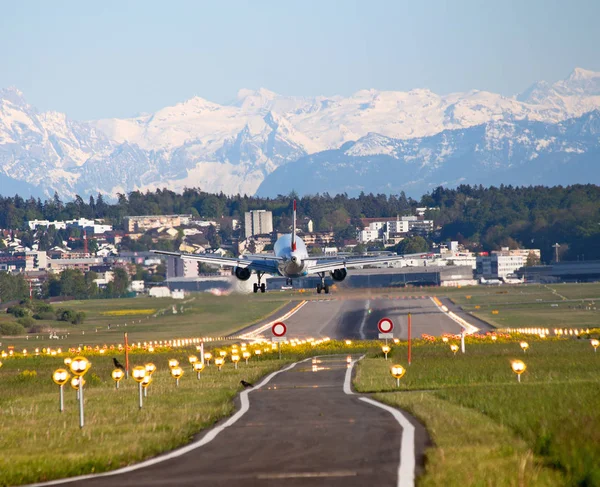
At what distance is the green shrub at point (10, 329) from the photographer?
130875mm

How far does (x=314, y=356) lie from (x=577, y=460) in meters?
58.3

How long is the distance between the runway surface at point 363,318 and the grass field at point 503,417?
178ft

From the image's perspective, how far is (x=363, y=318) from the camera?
13475 centimetres

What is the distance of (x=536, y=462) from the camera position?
2103cm

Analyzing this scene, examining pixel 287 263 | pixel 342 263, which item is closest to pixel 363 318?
pixel 342 263

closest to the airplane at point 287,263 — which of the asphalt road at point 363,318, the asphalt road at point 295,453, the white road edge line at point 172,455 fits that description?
the asphalt road at point 363,318

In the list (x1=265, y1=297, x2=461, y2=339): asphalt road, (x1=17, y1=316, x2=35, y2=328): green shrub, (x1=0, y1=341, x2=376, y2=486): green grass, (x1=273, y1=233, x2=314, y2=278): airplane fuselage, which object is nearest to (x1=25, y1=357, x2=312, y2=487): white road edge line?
(x1=0, y1=341, x2=376, y2=486): green grass

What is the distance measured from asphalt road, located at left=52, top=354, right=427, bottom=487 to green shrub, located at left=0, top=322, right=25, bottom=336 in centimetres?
10076

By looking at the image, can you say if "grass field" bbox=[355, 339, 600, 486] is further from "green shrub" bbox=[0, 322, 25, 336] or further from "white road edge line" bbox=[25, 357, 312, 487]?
A: "green shrub" bbox=[0, 322, 25, 336]

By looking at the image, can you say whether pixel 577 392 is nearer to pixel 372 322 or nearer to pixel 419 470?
pixel 419 470

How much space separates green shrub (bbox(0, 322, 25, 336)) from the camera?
131 metres

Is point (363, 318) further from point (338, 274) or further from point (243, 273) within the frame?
point (243, 273)

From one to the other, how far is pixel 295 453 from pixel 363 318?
11190 cm

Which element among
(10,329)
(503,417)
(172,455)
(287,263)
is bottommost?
(10,329)
